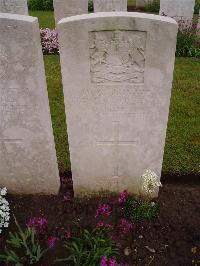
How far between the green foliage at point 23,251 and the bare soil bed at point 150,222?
178 mm

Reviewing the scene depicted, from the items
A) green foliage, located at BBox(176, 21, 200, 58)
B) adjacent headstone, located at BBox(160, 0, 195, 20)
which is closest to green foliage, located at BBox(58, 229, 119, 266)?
green foliage, located at BBox(176, 21, 200, 58)

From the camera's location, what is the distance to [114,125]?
13.0 feet

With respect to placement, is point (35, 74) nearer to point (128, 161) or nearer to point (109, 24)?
point (109, 24)

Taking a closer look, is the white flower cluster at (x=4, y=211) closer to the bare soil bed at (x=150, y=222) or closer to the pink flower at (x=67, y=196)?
the bare soil bed at (x=150, y=222)

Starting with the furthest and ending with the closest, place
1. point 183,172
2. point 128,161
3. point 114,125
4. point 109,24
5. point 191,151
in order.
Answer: point 191,151, point 183,172, point 128,161, point 114,125, point 109,24

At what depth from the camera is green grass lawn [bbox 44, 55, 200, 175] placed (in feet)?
17.1

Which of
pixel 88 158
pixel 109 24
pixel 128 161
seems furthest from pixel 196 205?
pixel 109 24

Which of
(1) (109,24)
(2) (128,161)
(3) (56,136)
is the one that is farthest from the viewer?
(3) (56,136)

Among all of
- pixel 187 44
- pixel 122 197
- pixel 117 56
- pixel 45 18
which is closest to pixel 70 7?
pixel 187 44

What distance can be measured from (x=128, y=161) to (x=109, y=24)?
1679 mm

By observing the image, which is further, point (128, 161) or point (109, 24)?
point (128, 161)

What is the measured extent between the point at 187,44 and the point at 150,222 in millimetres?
6612

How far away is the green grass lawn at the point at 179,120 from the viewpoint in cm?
522

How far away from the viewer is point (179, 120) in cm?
630
